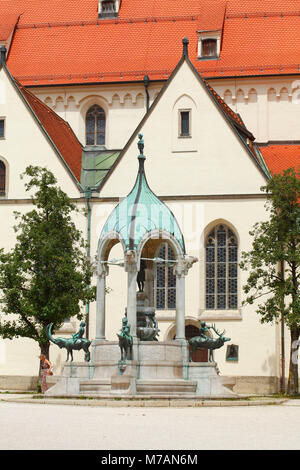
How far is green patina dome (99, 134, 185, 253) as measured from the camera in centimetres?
2922

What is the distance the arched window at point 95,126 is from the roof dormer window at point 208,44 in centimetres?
629

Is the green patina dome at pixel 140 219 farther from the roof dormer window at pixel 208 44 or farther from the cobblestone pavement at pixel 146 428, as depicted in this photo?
the roof dormer window at pixel 208 44

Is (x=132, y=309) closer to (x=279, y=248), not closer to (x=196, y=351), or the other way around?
(x=279, y=248)

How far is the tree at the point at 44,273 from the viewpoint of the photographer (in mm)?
35984

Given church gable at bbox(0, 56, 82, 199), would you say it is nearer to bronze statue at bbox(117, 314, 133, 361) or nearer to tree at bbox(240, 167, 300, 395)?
tree at bbox(240, 167, 300, 395)

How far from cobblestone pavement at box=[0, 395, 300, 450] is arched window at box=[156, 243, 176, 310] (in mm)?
20600

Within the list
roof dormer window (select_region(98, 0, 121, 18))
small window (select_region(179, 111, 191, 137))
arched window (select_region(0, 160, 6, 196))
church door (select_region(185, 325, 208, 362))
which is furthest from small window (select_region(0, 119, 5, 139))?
church door (select_region(185, 325, 208, 362))

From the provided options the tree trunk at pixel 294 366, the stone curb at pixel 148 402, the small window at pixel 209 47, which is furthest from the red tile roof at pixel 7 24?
the stone curb at pixel 148 402

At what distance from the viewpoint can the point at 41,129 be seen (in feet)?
148

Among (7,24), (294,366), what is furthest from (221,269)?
(7,24)

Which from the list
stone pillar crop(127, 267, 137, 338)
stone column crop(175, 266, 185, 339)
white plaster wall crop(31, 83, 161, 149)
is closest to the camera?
stone pillar crop(127, 267, 137, 338)

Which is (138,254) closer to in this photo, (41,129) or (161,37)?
(41,129)

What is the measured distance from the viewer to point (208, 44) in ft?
168

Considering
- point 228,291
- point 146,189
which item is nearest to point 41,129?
point 228,291
